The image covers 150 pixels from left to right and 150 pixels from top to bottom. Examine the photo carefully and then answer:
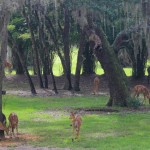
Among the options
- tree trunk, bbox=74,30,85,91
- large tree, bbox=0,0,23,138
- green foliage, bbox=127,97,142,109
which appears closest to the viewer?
large tree, bbox=0,0,23,138

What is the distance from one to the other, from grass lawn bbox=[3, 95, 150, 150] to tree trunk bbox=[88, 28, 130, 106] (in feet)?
4.96

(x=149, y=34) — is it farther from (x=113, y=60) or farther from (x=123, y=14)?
(x=113, y=60)

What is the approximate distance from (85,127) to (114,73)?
5.49 metres

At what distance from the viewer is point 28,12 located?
29.6 metres

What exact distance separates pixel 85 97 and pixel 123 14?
4.79 m

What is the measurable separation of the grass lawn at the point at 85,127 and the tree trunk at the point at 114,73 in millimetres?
1512

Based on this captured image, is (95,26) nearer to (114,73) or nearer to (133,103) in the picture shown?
(114,73)

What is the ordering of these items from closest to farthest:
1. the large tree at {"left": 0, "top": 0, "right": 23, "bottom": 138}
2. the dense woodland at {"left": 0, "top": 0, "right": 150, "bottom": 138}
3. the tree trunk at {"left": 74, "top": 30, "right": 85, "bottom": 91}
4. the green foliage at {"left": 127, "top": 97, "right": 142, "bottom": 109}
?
the large tree at {"left": 0, "top": 0, "right": 23, "bottom": 138}, the dense woodland at {"left": 0, "top": 0, "right": 150, "bottom": 138}, the green foliage at {"left": 127, "top": 97, "right": 142, "bottom": 109}, the tree trunk at {"left": 74, "top": 30, "right": 85, "bottom": 91}

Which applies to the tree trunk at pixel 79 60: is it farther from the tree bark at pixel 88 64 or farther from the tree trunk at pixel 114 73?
the tree bark at pixel 88 64

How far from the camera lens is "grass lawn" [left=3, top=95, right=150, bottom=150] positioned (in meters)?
13.9

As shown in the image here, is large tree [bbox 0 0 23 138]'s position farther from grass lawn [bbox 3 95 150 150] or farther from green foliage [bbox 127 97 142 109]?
A: green foliage [bbox 127 97 142 109]

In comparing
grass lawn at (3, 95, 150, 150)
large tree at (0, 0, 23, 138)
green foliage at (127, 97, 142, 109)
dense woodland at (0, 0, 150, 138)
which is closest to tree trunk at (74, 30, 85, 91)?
dense woodland at (0, 0, 150, 138)

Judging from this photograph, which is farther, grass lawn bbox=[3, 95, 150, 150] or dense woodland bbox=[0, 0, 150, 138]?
dense woodland bbox=[0, 0, 150, 138]

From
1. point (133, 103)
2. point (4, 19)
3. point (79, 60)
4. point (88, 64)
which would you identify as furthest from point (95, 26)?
point (88, 64)
